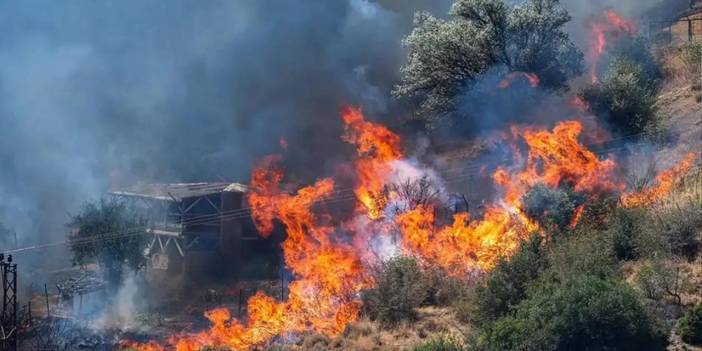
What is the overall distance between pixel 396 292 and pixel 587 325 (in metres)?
7.50

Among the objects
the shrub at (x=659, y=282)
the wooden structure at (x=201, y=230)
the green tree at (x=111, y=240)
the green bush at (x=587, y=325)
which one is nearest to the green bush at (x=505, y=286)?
the green bush at (x=587, y=325)

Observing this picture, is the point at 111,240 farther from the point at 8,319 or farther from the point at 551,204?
the point at 551,204

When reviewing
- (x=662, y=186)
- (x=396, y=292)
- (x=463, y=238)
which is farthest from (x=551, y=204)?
(x=396, y=292)

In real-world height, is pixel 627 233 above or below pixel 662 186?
below

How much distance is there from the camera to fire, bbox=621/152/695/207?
2464cm

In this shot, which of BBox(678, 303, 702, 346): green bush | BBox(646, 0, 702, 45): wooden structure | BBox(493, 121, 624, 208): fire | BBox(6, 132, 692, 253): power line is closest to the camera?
BBox(678, 303, 702, 346): green bush

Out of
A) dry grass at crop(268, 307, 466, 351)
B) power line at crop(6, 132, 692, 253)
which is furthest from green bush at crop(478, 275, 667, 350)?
power line at crop(6, 132, 692, 253)

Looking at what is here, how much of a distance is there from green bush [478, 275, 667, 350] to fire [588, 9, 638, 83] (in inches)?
820

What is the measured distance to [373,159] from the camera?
33.0 meters

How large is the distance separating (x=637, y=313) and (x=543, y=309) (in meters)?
2.16

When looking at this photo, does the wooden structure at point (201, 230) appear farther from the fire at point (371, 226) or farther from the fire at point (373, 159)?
the fire at point (373, 159)

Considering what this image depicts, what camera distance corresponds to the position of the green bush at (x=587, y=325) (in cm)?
1795

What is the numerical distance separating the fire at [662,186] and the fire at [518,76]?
7590mm

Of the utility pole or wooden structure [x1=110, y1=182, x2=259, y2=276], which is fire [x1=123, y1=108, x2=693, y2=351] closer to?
wooden structure [x1=110, y1=182, x2=259, y2=276]
